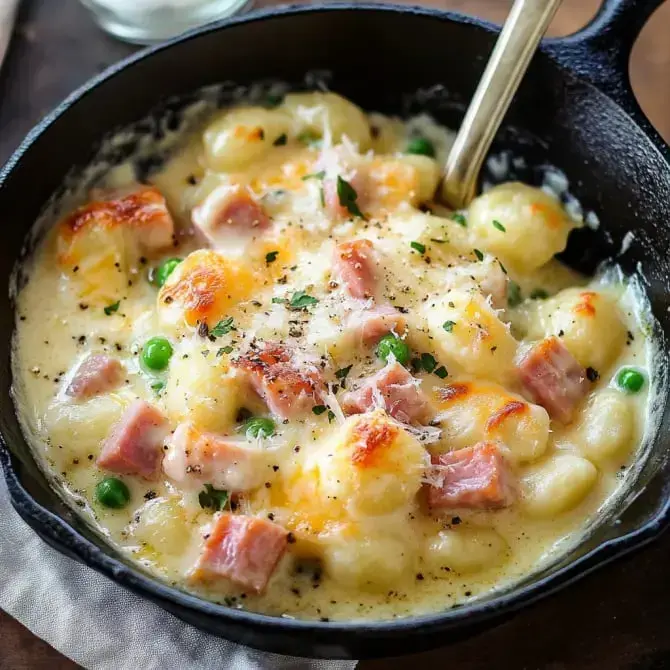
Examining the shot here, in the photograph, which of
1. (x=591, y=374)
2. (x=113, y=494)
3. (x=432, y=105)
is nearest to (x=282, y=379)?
(x=113, y=494)

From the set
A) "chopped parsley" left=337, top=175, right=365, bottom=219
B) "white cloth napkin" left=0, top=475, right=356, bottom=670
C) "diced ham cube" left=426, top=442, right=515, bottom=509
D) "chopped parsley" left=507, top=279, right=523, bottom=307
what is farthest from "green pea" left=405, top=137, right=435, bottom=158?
"white cloth napkin" left=0, top=475, right=356, bottom=670

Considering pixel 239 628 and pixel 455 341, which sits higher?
pixel 455 341

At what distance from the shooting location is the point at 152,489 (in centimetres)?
232

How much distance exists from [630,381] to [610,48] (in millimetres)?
1038

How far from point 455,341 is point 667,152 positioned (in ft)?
2.84

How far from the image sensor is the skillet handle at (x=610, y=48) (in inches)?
109

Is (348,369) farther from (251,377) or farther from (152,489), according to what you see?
(152,489)

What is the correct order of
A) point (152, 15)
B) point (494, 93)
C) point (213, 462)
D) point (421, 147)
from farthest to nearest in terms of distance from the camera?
point (152, 15) → point (421, 147) → point (494, 93) → point (213, 462)

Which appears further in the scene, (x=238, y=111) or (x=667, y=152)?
(x=238, y=111)

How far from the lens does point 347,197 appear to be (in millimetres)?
2760

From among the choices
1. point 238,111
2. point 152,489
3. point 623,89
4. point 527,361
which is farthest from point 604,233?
point 152,489

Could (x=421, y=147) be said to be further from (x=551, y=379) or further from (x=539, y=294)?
(x=551, y=379)

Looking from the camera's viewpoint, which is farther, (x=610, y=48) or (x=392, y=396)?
(x=610, y=48)

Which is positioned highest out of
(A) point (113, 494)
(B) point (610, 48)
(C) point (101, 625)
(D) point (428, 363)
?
(B) point (610, 48)
